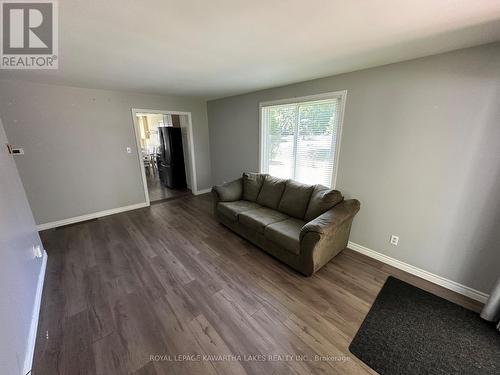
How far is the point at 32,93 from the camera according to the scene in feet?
9.43

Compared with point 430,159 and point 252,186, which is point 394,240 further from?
point 252,186

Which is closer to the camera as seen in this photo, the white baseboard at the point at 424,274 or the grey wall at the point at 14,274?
the grey wall at the point at 14,274

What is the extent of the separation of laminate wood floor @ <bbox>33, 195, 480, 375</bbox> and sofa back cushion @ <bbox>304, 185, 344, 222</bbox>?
2.18 ft

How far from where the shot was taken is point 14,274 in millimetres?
1454

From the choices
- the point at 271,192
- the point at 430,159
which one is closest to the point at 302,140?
the point at 271,192

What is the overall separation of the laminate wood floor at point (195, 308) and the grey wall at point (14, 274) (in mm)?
212

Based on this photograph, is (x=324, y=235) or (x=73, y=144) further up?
(x=73, y=144)

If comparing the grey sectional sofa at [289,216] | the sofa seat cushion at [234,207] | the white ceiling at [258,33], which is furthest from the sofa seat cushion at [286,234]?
the white ceiling at [258,33]

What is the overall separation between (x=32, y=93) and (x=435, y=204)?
18.0 feet

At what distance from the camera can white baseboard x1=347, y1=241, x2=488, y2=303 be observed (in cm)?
192

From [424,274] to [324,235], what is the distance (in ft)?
4.29

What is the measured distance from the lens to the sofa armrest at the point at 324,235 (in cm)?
201

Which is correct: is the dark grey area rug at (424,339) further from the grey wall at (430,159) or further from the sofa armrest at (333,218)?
the sofa armrest at (333,218)

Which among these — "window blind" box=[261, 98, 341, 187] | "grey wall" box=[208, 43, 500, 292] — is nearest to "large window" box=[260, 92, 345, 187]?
"window blind" box=[261, 98, 341, 187]
